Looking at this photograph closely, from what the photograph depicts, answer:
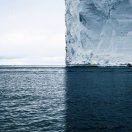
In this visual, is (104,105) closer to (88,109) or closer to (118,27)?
(88,109)

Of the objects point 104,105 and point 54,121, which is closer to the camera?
point 54,121

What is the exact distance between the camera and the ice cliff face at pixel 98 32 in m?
165

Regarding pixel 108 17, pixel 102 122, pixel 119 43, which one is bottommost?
pixel 102 122

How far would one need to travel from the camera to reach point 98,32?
Answer: 16850cm

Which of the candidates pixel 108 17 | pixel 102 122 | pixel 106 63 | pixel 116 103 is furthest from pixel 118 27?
pixel 102 122

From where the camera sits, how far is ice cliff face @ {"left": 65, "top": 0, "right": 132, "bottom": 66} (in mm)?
165000

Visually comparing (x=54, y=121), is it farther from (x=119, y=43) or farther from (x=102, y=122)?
(x=119, y=43)

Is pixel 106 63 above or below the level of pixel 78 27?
below

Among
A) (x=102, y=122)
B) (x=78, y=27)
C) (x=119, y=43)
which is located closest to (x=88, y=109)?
(x=102, y=122)

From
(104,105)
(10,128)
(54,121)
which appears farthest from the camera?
(104,105)

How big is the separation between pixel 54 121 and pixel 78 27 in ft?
459

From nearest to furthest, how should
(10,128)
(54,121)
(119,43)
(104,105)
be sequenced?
(10,128), (54,121), (104,105), (119,43)

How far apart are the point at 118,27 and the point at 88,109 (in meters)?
143

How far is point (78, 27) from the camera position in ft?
543
